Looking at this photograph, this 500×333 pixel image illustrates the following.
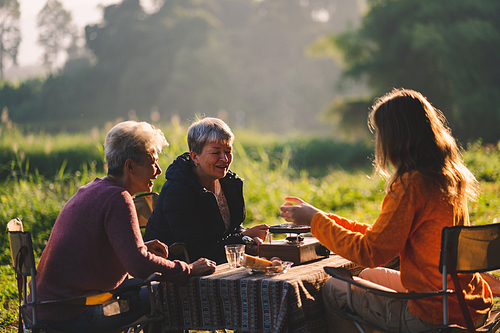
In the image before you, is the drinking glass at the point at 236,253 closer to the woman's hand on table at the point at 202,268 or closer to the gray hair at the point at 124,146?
the woman's hand on table at the point at 202,268

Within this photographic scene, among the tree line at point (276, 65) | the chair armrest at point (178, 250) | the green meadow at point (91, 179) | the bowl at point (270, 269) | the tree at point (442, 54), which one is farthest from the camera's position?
the tree line at point (276, 65)

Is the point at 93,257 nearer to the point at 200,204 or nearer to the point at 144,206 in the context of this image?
the point at 200,204

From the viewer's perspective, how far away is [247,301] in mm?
2143

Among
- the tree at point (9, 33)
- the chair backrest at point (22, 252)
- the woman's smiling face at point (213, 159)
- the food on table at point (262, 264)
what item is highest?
the tree at point (9, 33)

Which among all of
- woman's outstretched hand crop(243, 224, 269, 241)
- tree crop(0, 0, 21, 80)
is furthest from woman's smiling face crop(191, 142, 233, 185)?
tree crop(0, 0, 21, 80)

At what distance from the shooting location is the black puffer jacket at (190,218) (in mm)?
2867

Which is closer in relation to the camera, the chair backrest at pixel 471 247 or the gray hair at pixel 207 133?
the chair backrest at pixel 471 247

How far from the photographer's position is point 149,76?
1556 inches

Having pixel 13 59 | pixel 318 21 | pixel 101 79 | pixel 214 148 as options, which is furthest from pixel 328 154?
pixel 318 21

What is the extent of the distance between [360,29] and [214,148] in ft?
69.6

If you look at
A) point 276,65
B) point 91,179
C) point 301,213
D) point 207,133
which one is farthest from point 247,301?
point 276,65

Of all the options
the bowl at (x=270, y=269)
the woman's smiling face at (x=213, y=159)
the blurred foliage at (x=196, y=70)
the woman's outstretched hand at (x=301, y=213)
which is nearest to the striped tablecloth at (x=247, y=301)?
the bowl at (x=270, y=269)

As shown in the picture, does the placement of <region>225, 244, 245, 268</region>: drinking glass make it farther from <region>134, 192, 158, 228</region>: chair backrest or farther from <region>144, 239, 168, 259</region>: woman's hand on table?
<region>134, 192, 158, 228</region>: chair backrest

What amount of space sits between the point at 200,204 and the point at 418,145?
1.39 meters
